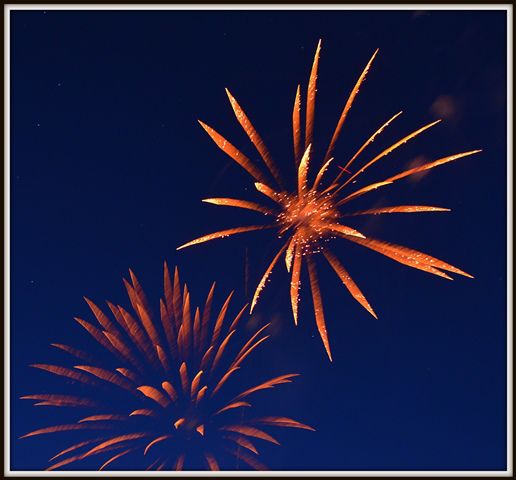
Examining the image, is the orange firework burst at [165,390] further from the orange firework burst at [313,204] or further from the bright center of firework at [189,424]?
the orange firework burst at [313,204]

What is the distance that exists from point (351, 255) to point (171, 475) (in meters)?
0.87

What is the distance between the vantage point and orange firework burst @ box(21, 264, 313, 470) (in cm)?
184

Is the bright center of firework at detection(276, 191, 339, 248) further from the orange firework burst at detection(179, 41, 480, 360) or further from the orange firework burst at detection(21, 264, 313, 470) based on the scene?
the orange firework burst at detection(21, 264, 313, 470)

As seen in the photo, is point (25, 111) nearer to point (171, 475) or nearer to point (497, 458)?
point (171, 475)

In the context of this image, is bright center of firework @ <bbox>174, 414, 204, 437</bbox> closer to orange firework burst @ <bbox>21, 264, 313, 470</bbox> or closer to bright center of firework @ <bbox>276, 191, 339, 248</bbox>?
orange firework burst @ <bbox>21, 264, 313, 470</bbox>

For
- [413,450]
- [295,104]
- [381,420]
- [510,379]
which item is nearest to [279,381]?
[381,420]

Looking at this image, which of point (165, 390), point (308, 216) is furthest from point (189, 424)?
point (308, 216)

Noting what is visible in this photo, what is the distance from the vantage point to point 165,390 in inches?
73.2

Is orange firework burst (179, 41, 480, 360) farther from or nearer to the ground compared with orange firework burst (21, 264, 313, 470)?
farther from the ground

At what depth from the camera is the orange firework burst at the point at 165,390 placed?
1.84 meters

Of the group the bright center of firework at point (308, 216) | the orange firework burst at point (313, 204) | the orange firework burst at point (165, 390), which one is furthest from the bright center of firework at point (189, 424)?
the bright center of firework at point (308, 216)

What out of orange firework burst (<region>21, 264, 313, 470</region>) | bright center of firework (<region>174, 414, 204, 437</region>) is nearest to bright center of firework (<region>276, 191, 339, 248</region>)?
orange firework burst (<region>21, 264, 313, 470</region>)

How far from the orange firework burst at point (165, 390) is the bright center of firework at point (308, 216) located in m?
0.31

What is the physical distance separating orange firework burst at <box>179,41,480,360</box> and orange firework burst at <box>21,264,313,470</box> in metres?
0.25
